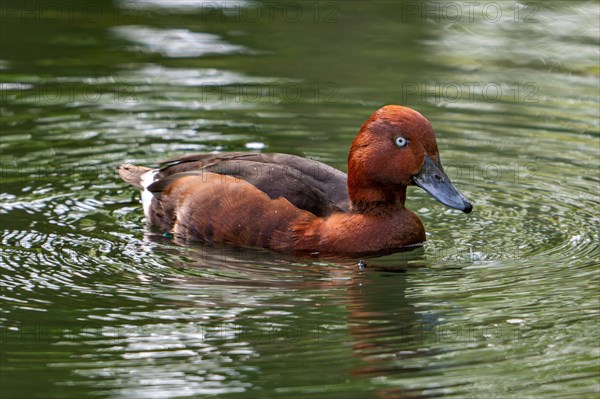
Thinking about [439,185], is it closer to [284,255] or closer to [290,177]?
[290,177]

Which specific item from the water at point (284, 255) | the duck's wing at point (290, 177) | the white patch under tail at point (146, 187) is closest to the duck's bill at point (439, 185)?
the water at point (284, 255)

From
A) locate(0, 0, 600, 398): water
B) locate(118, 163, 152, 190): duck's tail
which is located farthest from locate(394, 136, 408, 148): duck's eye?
locate(118, 163, 152, 190): duck's tail

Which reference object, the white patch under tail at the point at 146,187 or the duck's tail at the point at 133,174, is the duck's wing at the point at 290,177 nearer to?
the white patch under tail at the point at 146,187

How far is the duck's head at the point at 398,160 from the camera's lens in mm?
8938

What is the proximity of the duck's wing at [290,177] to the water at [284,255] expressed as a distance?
51 centimetres

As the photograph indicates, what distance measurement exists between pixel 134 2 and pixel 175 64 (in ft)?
7.95

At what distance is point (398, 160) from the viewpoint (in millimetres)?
8969

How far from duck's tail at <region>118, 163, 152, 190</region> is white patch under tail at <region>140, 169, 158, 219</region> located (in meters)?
0.03

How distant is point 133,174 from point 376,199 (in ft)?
7.70

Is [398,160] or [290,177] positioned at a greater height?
[398,160]

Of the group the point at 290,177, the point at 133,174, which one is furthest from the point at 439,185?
the point at 133,174

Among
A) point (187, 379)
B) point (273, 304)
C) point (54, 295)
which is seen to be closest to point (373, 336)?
point (273, 304)

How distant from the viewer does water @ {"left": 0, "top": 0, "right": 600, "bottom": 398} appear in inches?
271

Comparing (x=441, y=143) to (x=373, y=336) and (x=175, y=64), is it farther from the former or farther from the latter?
(x=373, y=336)
